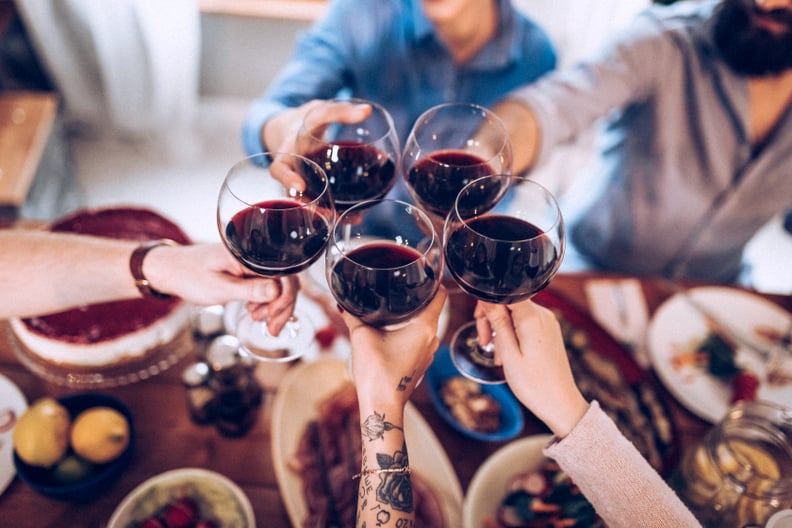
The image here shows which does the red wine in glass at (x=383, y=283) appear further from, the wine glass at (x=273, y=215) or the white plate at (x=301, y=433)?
the white plate at (x=301, y=433)

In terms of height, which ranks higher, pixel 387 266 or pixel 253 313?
pixel 387 266

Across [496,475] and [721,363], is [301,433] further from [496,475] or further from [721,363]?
[721,363]

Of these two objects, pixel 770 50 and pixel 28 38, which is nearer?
pixel 770 50

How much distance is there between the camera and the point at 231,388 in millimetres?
1118

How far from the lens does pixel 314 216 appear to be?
0.85 metres

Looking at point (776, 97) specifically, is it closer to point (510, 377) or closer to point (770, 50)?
point (770, 50)

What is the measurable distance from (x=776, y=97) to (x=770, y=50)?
0.62 feet

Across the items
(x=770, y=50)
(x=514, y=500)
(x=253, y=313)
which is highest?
(x=770, y=50)

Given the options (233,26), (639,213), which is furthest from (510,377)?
(233,26)

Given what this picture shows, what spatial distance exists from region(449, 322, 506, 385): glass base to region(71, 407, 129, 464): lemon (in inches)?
23.8

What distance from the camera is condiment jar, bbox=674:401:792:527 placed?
0.94 metres

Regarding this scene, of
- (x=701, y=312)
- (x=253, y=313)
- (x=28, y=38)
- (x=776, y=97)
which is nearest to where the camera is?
(x=253, y=313)

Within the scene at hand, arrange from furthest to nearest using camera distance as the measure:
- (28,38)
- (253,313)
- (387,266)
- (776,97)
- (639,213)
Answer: (28,38) → (639,213) → (776,97) → (253,313) → (387,266)

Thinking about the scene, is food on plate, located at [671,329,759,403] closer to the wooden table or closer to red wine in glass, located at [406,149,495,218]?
the wooden table
